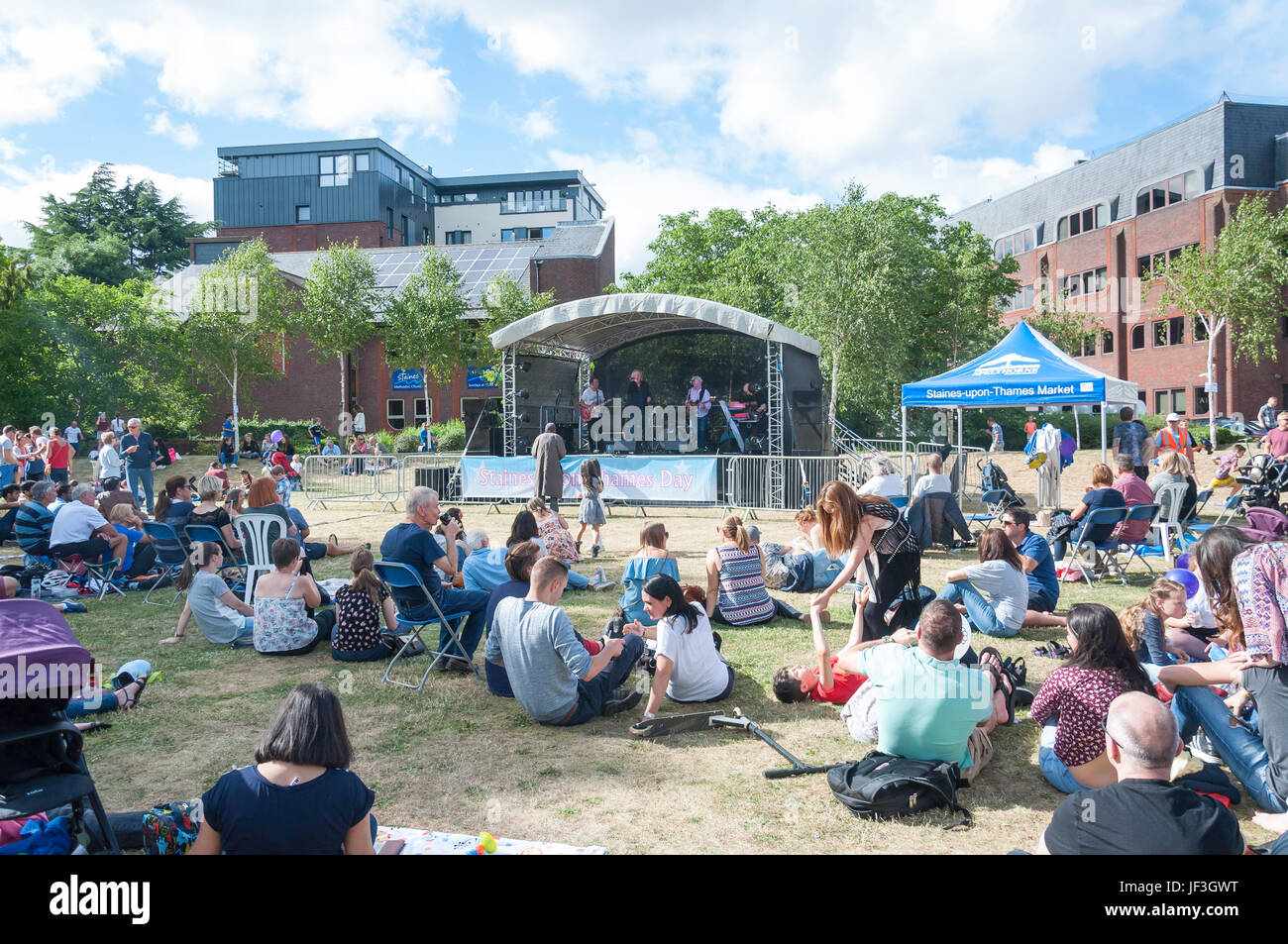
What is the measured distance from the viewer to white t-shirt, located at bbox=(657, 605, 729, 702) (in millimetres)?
5410

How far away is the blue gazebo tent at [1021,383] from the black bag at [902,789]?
10.5 metres

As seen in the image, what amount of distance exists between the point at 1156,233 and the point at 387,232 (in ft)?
144

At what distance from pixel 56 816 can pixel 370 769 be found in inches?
60.5

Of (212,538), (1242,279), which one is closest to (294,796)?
(212,538)

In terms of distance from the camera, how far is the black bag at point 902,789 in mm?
3988

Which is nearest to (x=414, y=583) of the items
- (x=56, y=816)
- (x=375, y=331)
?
(x=56, y=816)

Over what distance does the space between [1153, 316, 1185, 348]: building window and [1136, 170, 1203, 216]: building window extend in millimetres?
5474

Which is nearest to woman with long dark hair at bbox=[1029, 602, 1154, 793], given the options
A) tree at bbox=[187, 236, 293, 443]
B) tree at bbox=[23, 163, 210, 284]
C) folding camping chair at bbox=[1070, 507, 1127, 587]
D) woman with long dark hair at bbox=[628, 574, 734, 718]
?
woman with long dark hair at bbox=[628, 574, 734, 718]

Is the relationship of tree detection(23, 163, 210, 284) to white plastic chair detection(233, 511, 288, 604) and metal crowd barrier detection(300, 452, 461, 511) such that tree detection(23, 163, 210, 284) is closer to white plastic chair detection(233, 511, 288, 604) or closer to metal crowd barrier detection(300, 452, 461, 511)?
metal crowd barrier detection(300, 452, 461, 511)

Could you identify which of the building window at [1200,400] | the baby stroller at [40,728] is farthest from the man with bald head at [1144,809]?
the building window at [1200,400]

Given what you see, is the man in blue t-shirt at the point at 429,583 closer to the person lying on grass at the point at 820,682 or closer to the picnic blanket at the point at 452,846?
the person lying on grass at the point at 820,682

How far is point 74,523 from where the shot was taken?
912cm

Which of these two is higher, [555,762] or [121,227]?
[121,227]

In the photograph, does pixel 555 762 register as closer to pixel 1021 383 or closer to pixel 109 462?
pixel 1021 383
